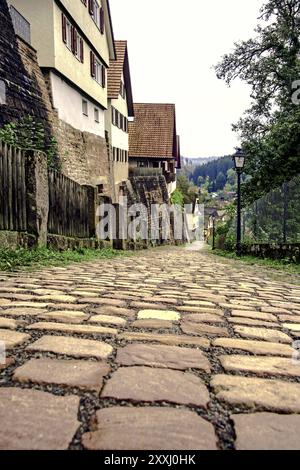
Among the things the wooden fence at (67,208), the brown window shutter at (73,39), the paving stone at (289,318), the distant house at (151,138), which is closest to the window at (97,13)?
the brown window shutter at (73,39)

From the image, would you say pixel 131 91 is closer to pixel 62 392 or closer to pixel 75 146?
pixel 75 146

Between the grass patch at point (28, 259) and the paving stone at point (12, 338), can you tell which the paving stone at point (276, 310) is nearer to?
the paving stone at point (12, 338)

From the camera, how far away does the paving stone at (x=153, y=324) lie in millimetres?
2387

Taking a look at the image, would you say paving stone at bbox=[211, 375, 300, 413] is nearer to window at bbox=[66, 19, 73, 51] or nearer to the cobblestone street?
the cobblestone street

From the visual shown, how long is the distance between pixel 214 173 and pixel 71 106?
16058 cm

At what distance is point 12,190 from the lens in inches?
251

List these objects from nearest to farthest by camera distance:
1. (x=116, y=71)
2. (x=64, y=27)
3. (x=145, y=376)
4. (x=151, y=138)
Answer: (x=145, y=376)
(x=64, y=27)
(x=116, y=71)
(x=151, y=138)

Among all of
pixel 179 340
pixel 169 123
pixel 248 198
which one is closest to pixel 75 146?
pixel 248 198

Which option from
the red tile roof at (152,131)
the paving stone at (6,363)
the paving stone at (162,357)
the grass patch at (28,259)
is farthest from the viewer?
the red tile roof at (152,131)

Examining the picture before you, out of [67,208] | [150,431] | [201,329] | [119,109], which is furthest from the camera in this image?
[119,109]

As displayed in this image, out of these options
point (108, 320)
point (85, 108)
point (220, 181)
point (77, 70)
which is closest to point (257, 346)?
point (108, 320)

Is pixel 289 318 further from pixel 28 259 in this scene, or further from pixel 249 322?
pixel 28 259
